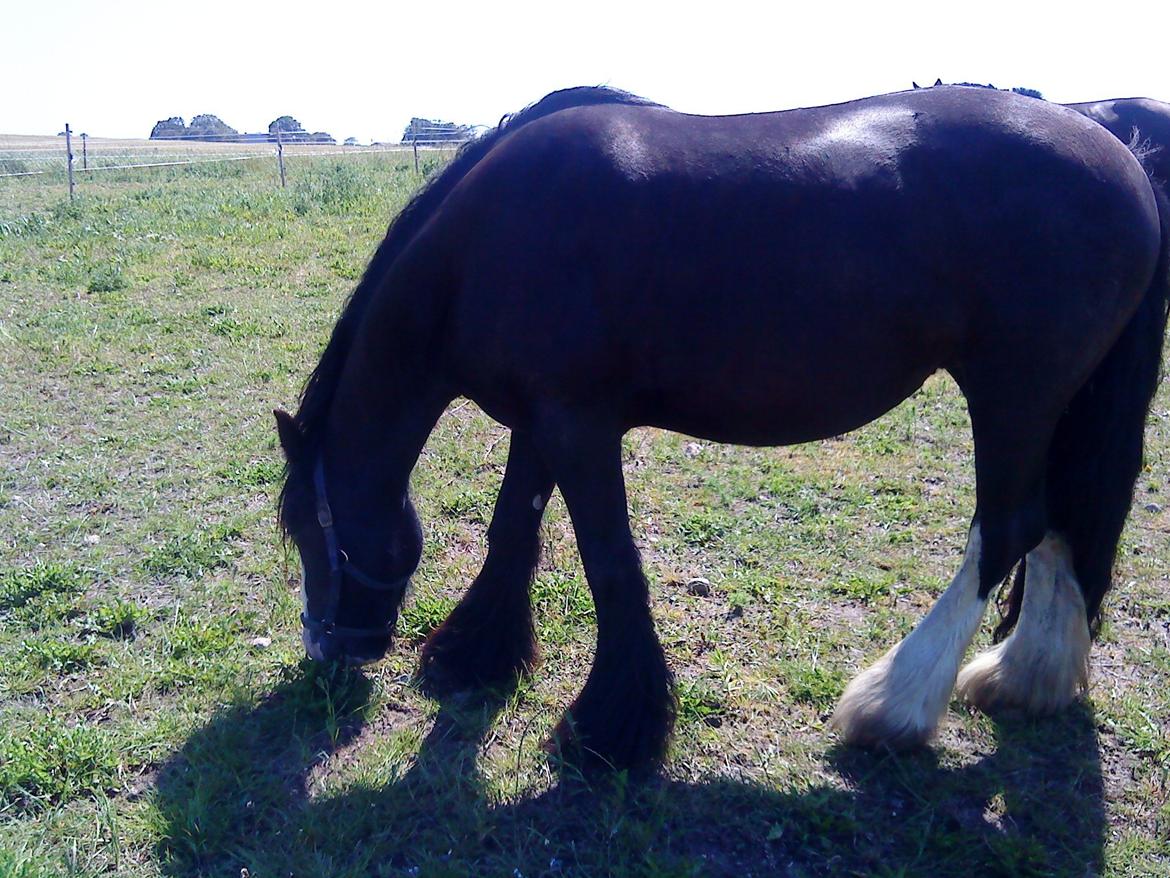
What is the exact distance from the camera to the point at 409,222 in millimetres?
3107

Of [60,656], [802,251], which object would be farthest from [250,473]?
[802,251]

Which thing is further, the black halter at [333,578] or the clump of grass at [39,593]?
the clump of grass at [39,593]

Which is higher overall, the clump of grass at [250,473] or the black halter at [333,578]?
the black halter at [333,578]

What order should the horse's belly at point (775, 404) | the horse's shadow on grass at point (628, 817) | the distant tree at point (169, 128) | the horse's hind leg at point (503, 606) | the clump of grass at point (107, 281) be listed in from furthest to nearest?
the distant tree at point (169, 128)
the clump of grass at point (107, 281)
the horse's hind leg at point (503, 606)
the horse's belly at point (775, 404)
the horse's shadow on grass at point (628, 817)

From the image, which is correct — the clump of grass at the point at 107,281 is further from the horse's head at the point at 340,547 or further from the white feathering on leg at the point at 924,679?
the white feathering on leg at the point at 924,679

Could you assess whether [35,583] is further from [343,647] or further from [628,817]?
[628,817]

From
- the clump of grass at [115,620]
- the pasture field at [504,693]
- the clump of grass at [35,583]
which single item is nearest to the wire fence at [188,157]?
the pasture field at [504,693]

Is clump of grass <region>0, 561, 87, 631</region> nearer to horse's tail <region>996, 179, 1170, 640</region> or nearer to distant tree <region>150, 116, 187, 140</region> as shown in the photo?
horse's tail <region>996, 179, 1170, 640</region>

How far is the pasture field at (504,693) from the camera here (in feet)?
8.89

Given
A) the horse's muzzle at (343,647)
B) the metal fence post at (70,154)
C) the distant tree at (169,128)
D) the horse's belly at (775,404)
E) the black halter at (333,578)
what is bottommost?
the horse's muzzle at (343,647)

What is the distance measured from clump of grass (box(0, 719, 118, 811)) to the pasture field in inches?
0.4

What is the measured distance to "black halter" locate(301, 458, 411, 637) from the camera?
126 inches

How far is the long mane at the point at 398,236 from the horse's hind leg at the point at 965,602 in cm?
178

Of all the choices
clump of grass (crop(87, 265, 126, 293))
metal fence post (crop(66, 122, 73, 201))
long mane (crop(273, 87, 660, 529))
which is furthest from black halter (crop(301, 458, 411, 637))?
metal fence post (crop(66, 122, 73, 201))
